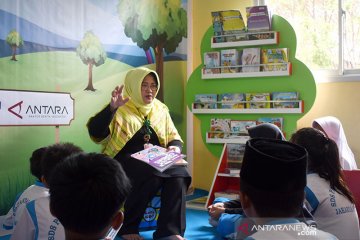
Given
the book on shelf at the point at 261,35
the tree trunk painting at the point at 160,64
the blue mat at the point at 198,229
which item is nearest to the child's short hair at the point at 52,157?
the blue mat at the point at 198,229

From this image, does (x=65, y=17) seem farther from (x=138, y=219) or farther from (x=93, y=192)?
(x=93, y=192)

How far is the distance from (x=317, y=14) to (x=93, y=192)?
135 inches

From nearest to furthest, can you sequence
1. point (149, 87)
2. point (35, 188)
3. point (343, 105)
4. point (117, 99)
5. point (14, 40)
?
point (35, 188) → point (14, 40) → point (117, 99) → point (149, 87) → point (343, 105)

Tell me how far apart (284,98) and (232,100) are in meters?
0.51

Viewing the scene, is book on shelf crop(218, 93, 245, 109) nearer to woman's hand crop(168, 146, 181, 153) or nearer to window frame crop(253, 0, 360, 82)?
window frame crop(253, 0, 360, 82)

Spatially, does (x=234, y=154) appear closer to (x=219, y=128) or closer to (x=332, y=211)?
(x=219, y=128)

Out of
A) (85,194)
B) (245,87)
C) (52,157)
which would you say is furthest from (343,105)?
(85,194)

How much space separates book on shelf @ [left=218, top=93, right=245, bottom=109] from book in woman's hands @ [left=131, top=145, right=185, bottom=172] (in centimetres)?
123

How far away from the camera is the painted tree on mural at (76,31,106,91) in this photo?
3080mm

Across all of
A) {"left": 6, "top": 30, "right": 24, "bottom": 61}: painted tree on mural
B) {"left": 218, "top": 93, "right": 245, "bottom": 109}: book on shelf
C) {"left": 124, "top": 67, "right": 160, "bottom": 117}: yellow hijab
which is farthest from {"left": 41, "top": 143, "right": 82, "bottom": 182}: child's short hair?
{"left": 218, "top": 93, "right": 245, "bottom": 109}: book on shelf

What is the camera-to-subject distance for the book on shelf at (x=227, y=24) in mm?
3857

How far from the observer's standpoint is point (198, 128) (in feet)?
14.4

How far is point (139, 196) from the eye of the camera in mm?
2777

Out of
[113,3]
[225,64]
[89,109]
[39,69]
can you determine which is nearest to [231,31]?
[225,64]
